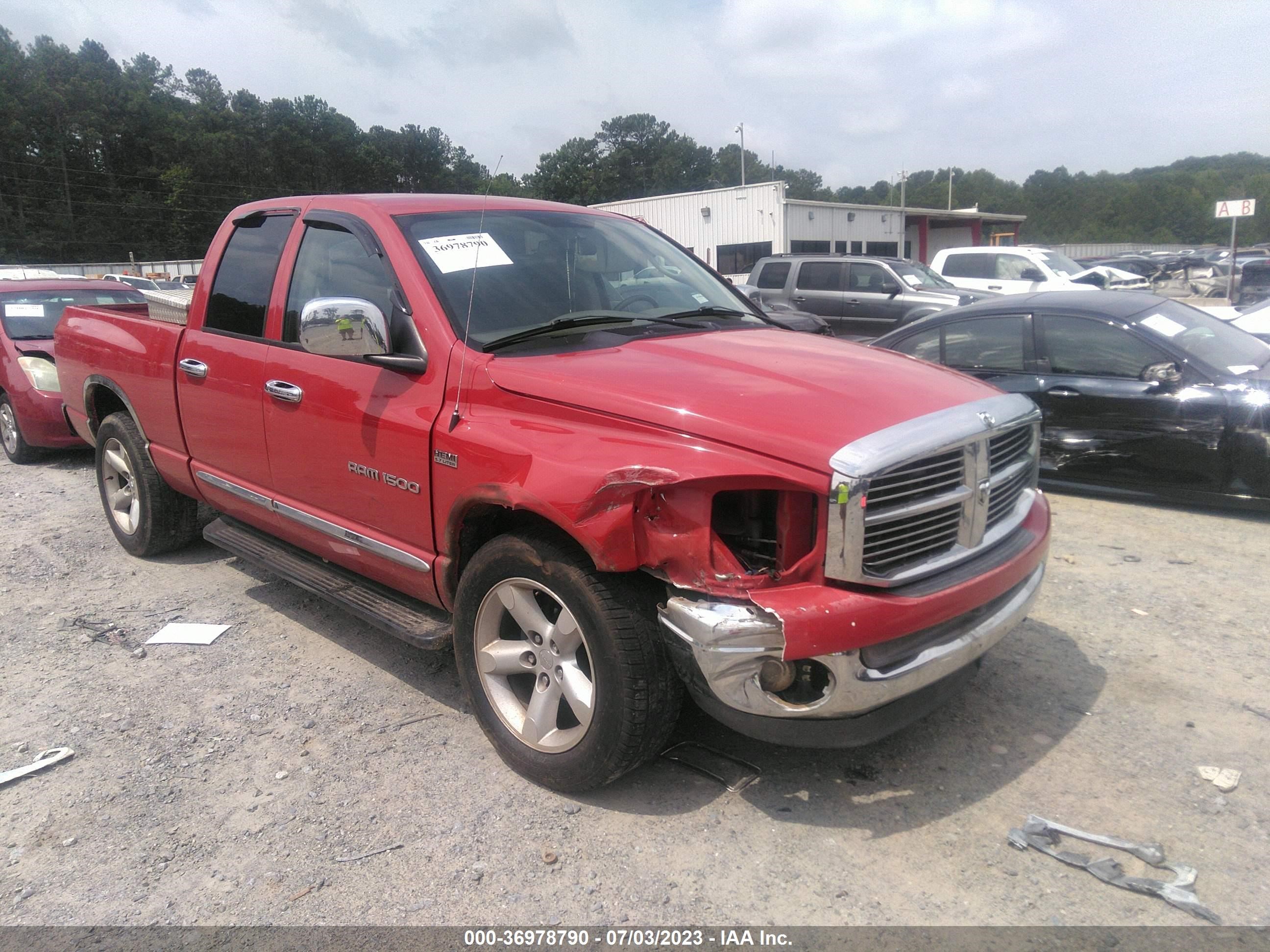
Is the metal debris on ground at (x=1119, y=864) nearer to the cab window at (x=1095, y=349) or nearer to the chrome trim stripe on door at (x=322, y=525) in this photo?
the chrome trim stripe on door at (x=322, y=525)

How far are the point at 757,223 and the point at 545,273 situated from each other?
91.1 ft

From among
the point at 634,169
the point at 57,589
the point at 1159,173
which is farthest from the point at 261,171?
the point at 1159,173

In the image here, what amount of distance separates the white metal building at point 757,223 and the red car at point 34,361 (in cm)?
1892

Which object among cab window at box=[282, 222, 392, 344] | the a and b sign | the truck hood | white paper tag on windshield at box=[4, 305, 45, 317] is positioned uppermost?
the a and b sign

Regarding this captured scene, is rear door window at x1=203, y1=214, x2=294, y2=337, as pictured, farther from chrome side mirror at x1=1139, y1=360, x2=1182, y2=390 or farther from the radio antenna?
chrome side mirror at x1=1139, y1=360, x2=1182, y2=390

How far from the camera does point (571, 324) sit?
338 cm

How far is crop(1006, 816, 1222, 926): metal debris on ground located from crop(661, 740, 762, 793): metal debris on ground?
844mm

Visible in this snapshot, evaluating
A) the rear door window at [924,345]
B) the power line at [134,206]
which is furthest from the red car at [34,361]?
the power line at [134,206]

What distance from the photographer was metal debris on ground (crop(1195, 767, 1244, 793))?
292 cm

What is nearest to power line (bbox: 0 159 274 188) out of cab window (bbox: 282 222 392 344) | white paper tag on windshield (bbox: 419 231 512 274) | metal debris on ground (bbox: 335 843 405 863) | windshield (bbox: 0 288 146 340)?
windshield (bbox: 0 288 146 340)

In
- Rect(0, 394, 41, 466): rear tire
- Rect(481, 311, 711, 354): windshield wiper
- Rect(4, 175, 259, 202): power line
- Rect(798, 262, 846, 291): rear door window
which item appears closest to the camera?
Rect(481, 311, 711, 354): windshield wiper

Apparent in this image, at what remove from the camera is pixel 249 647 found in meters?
4.27

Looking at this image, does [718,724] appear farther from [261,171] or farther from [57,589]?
[261,171]

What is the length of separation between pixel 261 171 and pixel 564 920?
78506mm
